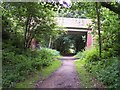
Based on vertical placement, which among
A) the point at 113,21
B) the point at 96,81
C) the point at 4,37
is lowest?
the point at 96,81

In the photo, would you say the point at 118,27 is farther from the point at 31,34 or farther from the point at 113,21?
the point at 31,34

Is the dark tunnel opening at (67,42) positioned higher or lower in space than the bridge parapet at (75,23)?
lower

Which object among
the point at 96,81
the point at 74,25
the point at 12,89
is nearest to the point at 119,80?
the point at 96,81

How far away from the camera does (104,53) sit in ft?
60.5

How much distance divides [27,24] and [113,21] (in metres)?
7.87

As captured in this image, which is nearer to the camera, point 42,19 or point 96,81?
point 96,81

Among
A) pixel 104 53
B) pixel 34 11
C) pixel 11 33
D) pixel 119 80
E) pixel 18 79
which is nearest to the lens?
pixel 119 80

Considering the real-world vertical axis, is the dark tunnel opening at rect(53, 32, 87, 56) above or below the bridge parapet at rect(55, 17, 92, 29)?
below

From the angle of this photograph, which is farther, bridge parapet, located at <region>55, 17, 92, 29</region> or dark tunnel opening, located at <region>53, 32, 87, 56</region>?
dark tunnel opening, located at <region>53, 32, 87, 56</region>

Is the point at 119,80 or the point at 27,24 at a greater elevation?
the point at 27,24

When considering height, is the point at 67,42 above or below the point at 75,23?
below

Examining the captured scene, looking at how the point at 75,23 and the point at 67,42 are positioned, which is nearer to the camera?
the point at 75,23

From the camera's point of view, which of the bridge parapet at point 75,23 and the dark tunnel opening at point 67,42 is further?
the dark tunnel opening at point 67,42

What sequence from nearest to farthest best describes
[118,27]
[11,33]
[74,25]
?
[118,27] → [11,33] → [74,25]
